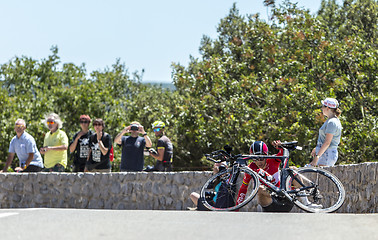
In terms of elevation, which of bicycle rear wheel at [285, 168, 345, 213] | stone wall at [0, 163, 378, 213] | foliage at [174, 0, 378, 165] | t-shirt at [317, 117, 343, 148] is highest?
foliage at [174, 0, 378, 165]

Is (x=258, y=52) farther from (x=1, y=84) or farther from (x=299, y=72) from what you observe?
(x=1, y=84)

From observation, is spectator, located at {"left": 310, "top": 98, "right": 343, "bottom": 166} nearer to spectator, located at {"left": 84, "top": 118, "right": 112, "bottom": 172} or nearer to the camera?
the camera

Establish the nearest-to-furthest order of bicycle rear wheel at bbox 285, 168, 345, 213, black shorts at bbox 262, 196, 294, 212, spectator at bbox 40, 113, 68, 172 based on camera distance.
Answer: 1. bicycle rear wheel at bbox 285, 168, 345, 213
2. black shorts at bbox 262, 196, 294, 212
3. spectator at bbox 40, 113, 68, 172

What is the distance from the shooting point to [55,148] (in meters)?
11.0

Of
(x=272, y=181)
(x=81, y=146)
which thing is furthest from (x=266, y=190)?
(x=81, y=146)

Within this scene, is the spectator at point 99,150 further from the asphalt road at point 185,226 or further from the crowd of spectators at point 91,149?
the asphalt road at point 185,226

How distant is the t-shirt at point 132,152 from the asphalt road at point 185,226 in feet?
13.4

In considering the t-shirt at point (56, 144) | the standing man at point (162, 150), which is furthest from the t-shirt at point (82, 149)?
the standing man at point (162, 150)

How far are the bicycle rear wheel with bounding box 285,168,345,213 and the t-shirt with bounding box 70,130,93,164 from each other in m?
4.71

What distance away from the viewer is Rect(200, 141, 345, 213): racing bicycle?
745 centimetres

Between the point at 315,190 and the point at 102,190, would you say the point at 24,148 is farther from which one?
the point at 315,190

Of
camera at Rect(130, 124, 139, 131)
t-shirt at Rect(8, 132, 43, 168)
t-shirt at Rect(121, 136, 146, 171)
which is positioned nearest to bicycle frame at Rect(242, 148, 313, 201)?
t-shirt at Rect(121, 136, 146, 171)

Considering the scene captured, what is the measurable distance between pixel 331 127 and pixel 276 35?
19.0 meters

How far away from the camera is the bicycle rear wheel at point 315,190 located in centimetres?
743
